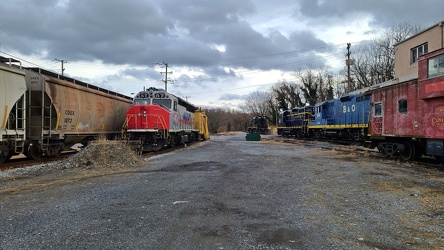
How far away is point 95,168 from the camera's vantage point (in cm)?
1083

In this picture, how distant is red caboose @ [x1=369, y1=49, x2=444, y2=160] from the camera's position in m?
11.1

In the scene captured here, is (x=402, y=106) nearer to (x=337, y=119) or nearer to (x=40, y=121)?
(x=337, y=119)

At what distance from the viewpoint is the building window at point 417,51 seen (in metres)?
26.5

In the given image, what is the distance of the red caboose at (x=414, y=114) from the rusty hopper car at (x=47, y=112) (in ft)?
45.8

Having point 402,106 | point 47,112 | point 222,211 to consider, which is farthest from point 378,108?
point 47,112

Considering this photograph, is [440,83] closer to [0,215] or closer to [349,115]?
[0,215]

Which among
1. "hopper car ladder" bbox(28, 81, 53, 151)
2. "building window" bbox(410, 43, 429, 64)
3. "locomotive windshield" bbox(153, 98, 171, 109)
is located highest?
"building window" bbox(410, 43, 429, 64)

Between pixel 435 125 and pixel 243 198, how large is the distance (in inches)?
336


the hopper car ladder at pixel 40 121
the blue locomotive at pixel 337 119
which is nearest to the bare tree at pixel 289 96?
the blue locomotive at pixel 337 119

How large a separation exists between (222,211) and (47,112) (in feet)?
Answer: 35.3

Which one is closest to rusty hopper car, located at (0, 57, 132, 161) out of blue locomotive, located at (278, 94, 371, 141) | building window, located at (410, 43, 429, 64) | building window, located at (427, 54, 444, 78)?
building window, located at (427, 54, 444, 78)

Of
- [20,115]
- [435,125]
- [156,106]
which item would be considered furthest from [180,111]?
[435,125]

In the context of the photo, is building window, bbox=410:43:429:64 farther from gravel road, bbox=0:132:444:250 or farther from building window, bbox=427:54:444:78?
gravel road, bbox=0:132:444:250

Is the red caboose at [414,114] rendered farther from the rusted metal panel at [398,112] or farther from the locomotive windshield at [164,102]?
the locomotive windshield at [164,102]
